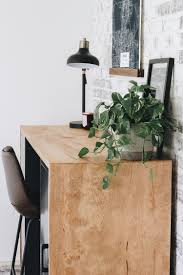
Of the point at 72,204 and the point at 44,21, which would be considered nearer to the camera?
the point at 72,204

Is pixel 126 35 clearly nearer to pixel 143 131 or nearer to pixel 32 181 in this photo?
pixel 32 181

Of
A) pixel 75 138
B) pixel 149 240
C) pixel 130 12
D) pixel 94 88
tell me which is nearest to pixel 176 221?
pixel 149 240

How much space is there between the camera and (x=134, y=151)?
207 cm

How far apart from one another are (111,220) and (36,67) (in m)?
1.98

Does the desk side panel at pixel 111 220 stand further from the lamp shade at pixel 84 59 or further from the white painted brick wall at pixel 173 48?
the lamp shade at pixel 84 59

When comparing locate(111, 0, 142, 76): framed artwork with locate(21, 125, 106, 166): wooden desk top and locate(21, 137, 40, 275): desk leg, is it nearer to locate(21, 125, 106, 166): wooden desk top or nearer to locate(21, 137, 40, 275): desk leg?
locate(21, 125, 106, 166): wooden desk top

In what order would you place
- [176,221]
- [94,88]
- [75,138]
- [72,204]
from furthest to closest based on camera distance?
[94,88] < [75,138] < [176,221] < [72,204]

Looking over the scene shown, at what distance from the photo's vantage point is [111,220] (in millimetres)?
2051

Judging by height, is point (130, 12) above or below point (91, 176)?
above

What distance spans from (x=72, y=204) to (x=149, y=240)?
309 mm

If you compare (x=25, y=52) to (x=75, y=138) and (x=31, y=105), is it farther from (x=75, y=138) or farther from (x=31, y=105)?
(x=75, y=138)

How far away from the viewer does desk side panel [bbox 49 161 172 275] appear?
2.00 meters

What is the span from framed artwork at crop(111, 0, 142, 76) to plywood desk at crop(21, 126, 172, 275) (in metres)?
0.75

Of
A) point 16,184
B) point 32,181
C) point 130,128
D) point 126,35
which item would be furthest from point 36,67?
point 130,128
